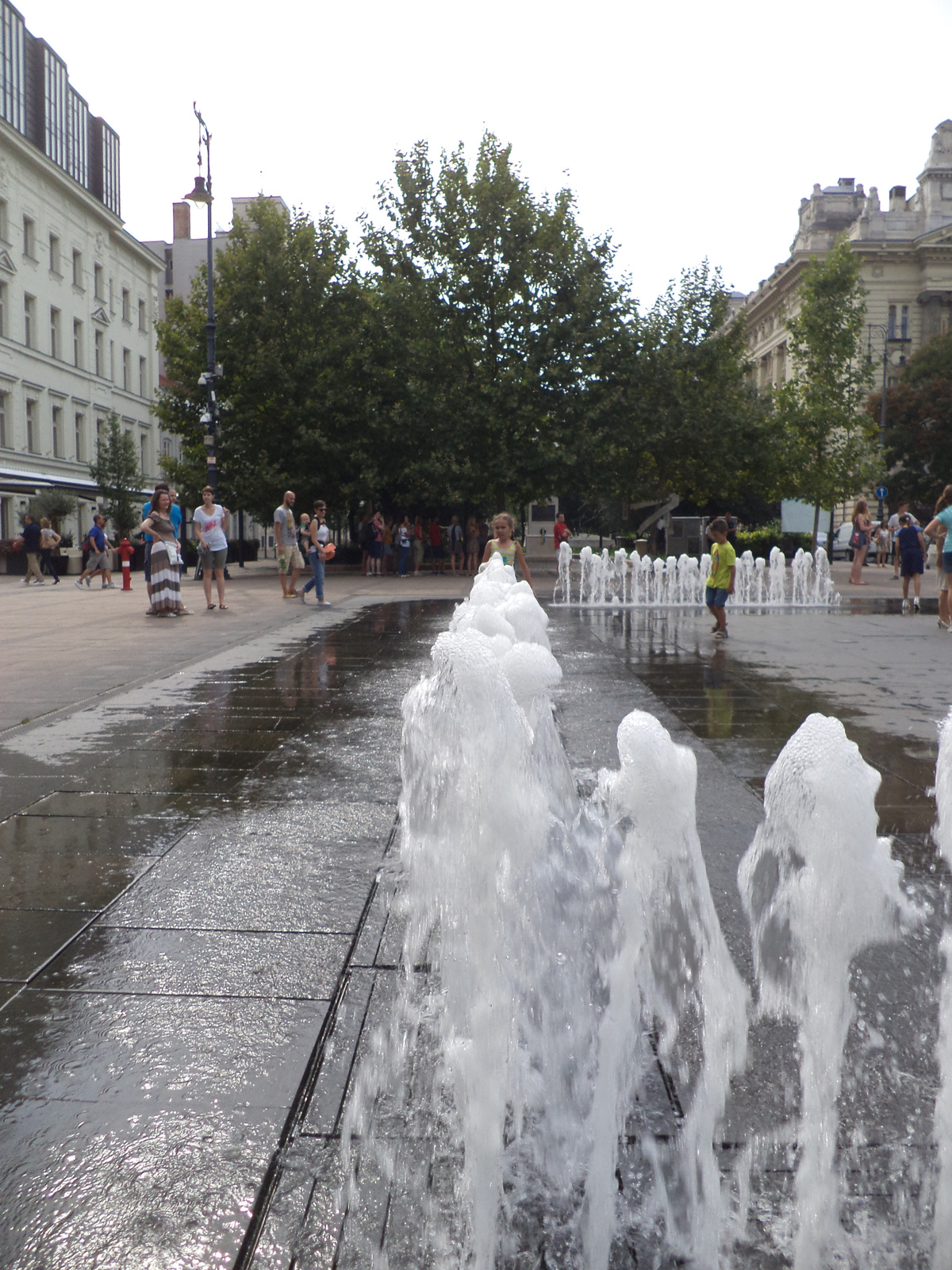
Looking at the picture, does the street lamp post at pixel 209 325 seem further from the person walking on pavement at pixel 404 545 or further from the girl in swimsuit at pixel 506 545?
the girl in swimsuit at pixel 506 545

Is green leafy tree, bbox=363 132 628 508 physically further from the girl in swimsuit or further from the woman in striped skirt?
the girl in swimsuit

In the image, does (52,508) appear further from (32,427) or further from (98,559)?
(32,427)

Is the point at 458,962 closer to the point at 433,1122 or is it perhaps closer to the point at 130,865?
the point at 433,1122

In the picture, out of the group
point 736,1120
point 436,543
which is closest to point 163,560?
point 736,1120

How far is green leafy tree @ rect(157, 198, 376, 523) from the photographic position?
102 ft

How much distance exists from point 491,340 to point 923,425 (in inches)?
1353

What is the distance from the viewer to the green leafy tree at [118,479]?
42.0 m

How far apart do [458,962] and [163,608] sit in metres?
14.3

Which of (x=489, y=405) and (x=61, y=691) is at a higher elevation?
(x=489, y=405)

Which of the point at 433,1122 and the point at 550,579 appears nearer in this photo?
the point at 433,1122

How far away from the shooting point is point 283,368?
31.2 metres

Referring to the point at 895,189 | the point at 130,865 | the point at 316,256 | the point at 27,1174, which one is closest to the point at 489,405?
the point at 316,256

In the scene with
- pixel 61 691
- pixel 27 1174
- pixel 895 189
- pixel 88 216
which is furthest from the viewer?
pixel 895 189

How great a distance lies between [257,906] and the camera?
3787 mm
